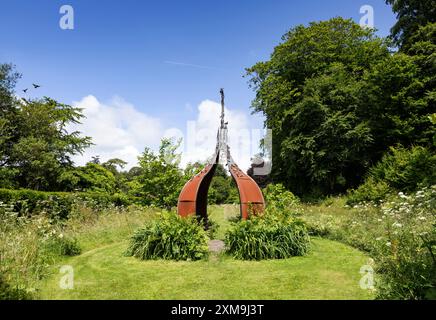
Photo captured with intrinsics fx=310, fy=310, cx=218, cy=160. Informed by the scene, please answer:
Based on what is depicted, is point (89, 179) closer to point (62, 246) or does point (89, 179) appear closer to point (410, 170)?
point (62, 246)

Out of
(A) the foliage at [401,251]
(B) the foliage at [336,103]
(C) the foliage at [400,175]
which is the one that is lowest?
(A) the foliage at [401,251]

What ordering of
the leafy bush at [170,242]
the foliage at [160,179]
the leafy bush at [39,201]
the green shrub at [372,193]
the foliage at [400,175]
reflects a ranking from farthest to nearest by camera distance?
the foliage at [160,179] < the green shrub at [372,193] < the foliage at [400,175] < the leafy bush at [39,201] < the leafy bush at [170,242]

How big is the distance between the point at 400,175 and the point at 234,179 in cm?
845

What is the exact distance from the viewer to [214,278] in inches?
211

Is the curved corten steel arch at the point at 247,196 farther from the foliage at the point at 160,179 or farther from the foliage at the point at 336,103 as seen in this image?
the foliage at the point at 336,103

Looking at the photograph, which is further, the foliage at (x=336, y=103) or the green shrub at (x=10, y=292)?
the foliage at (x=336, y=103)

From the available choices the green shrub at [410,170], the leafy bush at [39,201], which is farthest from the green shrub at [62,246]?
the green shrub at [410,170]

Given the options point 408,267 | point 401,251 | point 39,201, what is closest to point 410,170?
point 401,251

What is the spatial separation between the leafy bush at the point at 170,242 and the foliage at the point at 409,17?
18.4m

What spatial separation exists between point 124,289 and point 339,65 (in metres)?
19.8

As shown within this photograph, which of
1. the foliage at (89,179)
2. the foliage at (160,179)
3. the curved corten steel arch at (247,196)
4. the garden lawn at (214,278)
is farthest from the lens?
the foliage at (89,179)

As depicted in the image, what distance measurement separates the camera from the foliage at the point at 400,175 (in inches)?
512

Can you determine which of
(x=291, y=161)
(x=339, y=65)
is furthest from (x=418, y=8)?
(x=291, y=161)
